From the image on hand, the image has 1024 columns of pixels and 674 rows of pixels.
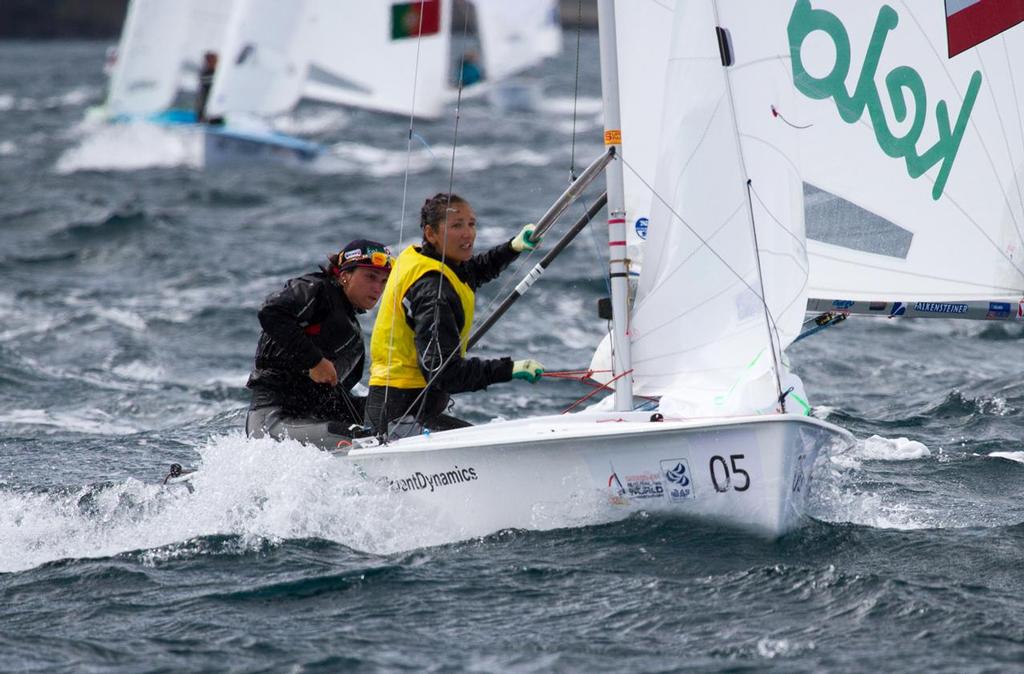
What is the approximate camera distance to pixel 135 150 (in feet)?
62.3

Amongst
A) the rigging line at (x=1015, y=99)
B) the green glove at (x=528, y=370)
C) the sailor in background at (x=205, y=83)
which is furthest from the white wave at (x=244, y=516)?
the sailor in background at (x=205, y=83)

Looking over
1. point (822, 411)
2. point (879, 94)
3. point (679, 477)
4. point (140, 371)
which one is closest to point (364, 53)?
point (140, 371)

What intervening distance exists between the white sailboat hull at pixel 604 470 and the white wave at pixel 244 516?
89mm

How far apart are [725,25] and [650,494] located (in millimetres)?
1410

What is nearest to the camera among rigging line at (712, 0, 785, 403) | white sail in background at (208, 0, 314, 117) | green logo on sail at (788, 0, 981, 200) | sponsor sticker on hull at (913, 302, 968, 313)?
rigging line at (712, 0, 785, 403)

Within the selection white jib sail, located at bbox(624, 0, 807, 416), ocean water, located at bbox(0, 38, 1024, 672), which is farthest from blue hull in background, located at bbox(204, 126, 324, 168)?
white jib sail, located at bbox(624, 0, 807, 416)

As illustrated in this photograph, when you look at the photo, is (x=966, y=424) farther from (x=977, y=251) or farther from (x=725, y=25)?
(x=725, y=25)

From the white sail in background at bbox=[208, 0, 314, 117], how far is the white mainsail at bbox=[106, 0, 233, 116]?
324 centimetres

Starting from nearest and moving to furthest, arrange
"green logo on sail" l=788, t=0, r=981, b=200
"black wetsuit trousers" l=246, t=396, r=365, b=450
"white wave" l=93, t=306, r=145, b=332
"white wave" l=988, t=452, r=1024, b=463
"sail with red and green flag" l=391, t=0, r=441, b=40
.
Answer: "black wetsuit trousers" l=246, t=396, r=365, b=450
"green logo on sail" l=788, t=0, r=981, b=200
"white wave" l=988, t=452, r=1024, b=463
"white wave" l=93, t=306, r=145, b=332
"sail with red and green flag" l=391, t=0, r=441, b=40

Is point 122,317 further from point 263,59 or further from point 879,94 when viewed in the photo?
point 263,59

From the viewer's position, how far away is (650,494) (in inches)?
167

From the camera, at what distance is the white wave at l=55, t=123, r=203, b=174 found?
1836 centimetres

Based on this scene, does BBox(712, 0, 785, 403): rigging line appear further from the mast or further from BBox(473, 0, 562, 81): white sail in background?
BBox(473, 0, 562, 81): white sail in background

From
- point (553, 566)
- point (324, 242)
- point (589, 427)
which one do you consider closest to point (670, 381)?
point (589, 427)
